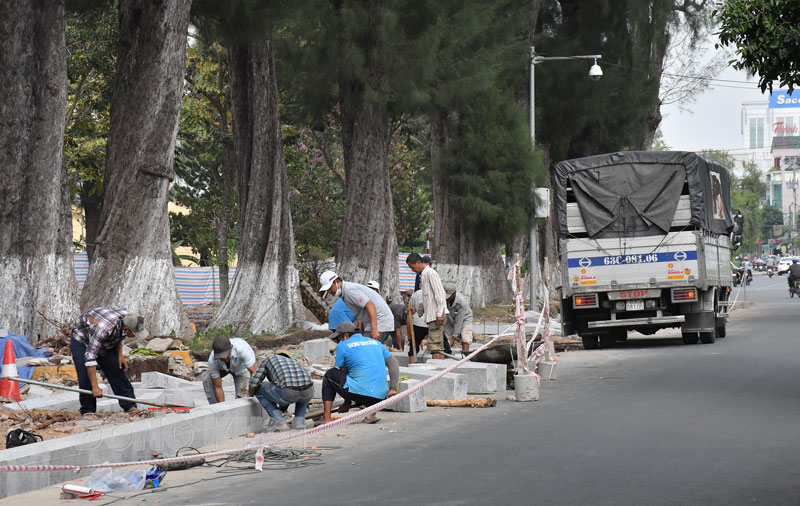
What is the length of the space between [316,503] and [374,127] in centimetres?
1713

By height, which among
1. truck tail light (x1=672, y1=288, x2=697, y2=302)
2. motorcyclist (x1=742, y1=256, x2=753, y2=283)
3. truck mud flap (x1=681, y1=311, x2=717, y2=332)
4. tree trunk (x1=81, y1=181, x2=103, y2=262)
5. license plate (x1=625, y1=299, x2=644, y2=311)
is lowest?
truck mud flap (x1=681, y1=311, x2=717, y2=332)

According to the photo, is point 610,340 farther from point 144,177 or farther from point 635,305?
point 144,177

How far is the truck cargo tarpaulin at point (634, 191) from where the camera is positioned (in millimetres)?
19422

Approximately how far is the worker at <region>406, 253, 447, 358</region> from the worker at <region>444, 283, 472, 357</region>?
632 mm

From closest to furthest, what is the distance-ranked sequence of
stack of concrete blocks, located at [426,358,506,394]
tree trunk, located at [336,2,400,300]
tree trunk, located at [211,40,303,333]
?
stack of concrete blocks, located at [426,358,506,394]
tree trunk, located at [211,40,303,333]
tree trunk, located at [336,2,400,300]

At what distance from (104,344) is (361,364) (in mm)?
2526

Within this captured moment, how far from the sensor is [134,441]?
27.8 ft

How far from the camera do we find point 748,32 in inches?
471

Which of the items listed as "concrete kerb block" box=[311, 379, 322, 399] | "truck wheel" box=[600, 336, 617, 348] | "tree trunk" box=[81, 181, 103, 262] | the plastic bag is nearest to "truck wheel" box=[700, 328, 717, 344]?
"truck wheel" box=[600, 336, 617, 348]

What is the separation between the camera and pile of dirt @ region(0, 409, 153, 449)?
9398 mm

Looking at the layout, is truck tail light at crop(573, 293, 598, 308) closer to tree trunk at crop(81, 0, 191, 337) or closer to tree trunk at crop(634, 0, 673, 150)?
tree trunk at crop(81, 0, 191, 337)

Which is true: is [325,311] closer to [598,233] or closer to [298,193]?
[598,233]

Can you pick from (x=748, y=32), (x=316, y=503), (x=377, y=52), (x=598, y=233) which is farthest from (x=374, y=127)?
Answer: (x=316, y=503)

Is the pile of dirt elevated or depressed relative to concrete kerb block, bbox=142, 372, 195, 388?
depressed
